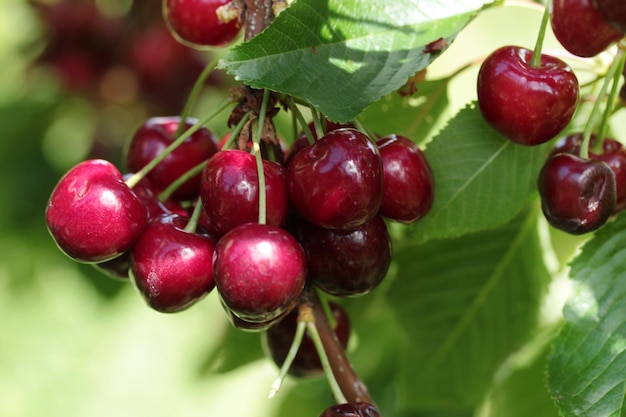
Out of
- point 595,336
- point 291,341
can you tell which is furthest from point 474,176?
point 291,341

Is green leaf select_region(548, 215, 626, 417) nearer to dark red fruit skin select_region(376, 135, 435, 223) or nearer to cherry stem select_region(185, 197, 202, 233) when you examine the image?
dark red fruit skin select_region(376, 135, 435, 223)

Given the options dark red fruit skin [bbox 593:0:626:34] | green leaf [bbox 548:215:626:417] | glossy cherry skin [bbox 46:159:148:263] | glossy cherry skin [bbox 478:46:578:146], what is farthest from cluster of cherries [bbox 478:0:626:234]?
glossy cherry skin [bbox 46:159:148:263]

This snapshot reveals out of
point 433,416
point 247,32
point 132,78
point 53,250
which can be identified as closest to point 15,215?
point 53,250

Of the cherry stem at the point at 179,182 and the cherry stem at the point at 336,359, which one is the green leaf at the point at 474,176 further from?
the cherry stem at the point at 179,182

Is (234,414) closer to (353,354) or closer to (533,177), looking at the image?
(353,354)

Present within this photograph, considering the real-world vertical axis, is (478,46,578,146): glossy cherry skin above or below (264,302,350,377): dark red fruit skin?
above

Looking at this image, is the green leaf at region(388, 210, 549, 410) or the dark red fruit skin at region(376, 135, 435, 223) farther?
the green leaf at region(388, 210, 549, 410)

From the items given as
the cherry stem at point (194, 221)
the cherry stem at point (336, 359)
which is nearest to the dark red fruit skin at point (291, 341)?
the cherry stem at point (336, 359)

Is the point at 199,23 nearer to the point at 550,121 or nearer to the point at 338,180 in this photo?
the point at 338,180
